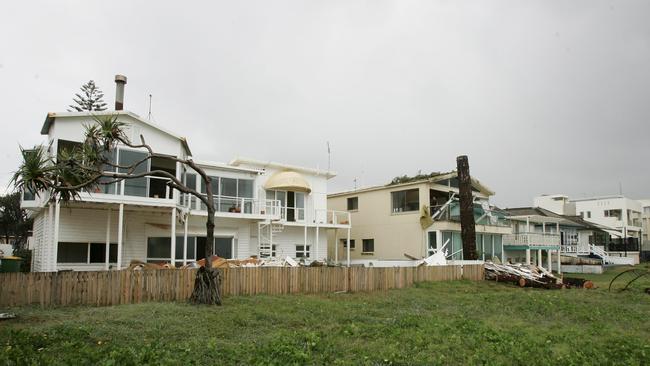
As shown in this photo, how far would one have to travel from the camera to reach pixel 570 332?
11.4 meters

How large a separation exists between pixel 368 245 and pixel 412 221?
454 centimetres

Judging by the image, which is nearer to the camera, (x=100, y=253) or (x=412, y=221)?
(x=100, y=253)

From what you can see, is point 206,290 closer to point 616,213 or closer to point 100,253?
point 100,253

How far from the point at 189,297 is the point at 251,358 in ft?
25.7

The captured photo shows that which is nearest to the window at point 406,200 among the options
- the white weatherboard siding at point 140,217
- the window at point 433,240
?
the window at point 433,240

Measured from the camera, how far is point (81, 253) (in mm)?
22562

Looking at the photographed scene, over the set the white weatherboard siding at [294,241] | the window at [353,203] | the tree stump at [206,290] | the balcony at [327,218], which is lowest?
the tree stump at [206,290]

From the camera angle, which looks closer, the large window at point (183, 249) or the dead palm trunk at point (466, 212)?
the large window at point (183, 249)

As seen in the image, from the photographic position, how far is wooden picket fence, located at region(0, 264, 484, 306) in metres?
13.9

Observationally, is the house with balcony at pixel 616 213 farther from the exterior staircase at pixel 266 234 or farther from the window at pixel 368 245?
the exterior staircase at pixel 266 234

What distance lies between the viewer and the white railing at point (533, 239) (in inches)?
1444

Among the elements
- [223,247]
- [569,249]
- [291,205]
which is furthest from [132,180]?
[569,249]

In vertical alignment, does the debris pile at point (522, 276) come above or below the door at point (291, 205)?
below

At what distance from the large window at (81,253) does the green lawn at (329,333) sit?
30.9ft
